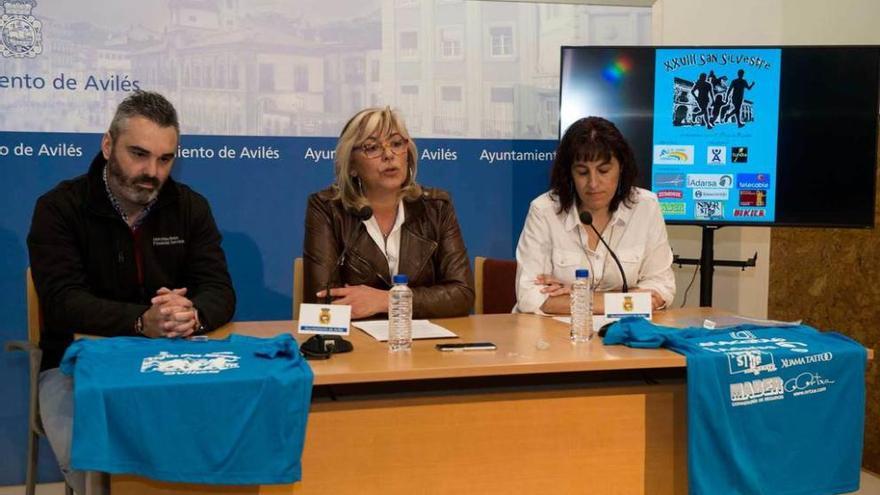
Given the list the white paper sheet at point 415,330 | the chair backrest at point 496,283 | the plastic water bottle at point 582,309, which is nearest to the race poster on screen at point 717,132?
the chair backrest at point 496,283

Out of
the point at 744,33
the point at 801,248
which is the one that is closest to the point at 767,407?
the point at 801,248

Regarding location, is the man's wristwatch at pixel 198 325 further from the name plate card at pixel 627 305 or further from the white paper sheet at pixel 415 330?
the name plate card at pixel 627 305

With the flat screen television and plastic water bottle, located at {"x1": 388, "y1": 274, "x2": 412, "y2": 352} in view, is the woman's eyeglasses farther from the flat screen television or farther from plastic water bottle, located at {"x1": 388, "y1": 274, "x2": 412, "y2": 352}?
the flat screen television

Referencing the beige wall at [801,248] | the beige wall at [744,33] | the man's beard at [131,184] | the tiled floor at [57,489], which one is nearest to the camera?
the man's beard at [131,184]

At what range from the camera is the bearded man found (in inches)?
101

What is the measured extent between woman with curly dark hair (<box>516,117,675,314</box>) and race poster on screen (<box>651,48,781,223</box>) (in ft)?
2.37

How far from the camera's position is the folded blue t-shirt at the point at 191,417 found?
1.85m

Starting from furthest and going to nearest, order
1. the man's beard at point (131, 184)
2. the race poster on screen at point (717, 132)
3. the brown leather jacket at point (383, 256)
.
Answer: the race poster on screen at point (717, 132), the brown leather jacket at point (383, 256), the man's beard at point (131, 184)

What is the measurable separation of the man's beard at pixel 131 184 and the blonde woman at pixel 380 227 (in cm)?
58

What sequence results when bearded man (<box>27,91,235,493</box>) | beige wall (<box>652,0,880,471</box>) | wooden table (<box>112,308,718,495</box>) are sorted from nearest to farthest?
1. wooden table (<box>112,308,718,495</box>)
2. bearded man (<box>27,91,235,493</box>)
3. beige wall (<box>652,0,880,471</box>)

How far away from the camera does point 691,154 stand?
3.96 metres

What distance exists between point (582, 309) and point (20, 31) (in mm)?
2632

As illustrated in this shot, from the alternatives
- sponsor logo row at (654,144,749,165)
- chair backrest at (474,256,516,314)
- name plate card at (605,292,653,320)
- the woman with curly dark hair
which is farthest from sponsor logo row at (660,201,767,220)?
name plate card at (605,292,653,320)

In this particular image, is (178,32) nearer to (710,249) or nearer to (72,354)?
(72,354)
